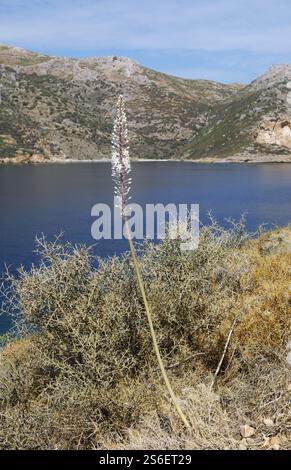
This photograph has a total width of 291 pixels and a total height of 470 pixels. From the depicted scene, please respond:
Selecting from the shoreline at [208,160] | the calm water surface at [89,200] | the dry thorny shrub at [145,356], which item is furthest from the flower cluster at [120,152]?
the shoreline at [208,160]

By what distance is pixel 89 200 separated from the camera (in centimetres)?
6881

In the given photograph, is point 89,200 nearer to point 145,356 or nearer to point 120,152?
point 145,356

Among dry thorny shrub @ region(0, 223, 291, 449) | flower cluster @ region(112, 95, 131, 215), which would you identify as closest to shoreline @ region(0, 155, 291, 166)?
dry thorny shrub @ region(0, 223, 291, 449)

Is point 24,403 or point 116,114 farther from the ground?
point 116,114

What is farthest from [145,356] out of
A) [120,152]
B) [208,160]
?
[208,160]

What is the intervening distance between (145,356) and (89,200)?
6191 cm

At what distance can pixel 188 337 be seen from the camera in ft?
27.5

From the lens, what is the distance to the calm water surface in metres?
42.4

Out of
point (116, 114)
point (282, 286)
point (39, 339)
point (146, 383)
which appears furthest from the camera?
point (282, 286)

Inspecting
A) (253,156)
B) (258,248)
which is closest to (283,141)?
(253,156)

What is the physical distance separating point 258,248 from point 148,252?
5465 mm

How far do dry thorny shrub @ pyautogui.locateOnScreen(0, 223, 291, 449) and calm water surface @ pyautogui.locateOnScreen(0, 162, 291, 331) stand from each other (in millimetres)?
16830

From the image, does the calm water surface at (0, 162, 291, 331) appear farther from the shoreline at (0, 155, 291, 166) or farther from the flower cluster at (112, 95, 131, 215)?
the shoreline at (0, 155, 291, 166)
